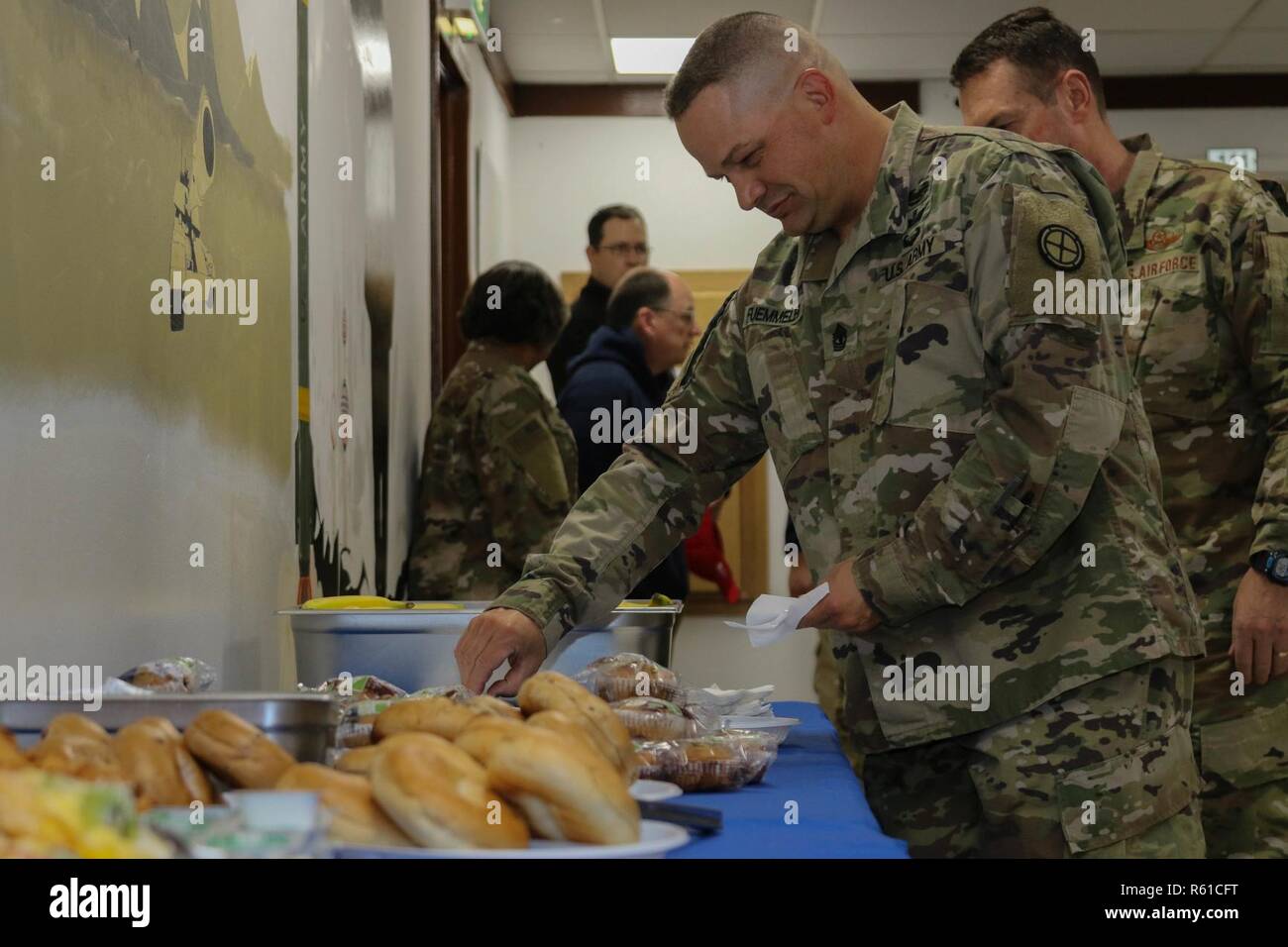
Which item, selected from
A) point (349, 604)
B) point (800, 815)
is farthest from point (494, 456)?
point (800, 815)

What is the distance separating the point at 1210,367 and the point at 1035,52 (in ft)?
2.15

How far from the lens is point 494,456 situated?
11.2ft

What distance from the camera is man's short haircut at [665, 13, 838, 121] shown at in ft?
5.93

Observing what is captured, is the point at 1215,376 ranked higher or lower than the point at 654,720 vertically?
higher

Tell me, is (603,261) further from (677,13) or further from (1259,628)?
(1259,628)

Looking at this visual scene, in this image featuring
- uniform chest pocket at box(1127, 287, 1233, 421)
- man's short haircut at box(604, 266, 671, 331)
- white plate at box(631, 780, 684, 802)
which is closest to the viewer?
white plate at box(631, 780, 684, 802)

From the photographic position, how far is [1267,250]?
2369 mm

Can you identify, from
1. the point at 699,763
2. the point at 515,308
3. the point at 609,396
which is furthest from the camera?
the point at 609,396

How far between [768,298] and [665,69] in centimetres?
465

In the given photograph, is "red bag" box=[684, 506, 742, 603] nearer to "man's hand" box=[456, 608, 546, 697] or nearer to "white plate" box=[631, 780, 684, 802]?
"man's hand" box=[456, 608, 546, 697]

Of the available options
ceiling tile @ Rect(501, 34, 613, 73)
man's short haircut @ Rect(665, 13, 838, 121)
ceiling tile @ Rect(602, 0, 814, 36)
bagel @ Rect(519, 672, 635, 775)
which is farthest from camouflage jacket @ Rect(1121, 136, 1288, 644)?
ceiling tile @ Rect(501, 34, 613, 73)

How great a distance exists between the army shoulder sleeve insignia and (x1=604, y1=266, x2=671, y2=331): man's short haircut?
2.45 m
